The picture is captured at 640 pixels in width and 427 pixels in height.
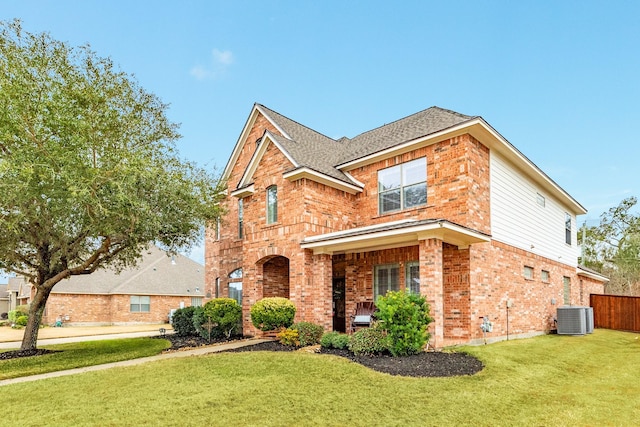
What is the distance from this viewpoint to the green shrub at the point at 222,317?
14.9 m

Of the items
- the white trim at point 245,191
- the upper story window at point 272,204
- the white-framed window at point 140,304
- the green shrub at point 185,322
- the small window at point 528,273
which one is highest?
the white trim at point 245,191

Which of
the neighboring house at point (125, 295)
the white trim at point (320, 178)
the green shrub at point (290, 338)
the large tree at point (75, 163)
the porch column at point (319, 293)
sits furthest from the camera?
the neighboring house at point (125, 295)

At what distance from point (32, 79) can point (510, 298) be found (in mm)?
14809

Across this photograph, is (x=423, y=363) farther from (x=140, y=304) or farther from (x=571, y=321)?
(x=140, y=304)

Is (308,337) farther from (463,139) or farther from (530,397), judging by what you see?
(463,139)

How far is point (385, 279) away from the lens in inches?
529

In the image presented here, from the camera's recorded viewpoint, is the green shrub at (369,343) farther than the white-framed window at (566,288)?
No

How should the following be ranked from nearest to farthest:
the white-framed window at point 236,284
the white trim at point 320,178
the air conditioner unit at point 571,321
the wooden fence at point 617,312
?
the white trim at point 320,178 → the air conditioner unit at point 571,321 → the white-framed window at point 236,284 → the wooden fence at point 617,312

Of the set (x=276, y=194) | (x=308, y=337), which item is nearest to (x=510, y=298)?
(x=308, y=337)

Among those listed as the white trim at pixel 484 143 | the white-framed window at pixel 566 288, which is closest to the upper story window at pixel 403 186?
the white trim at pixel 484 143

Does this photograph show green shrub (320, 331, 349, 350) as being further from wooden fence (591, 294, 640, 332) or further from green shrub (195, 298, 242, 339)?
wooden fence (591, 294, 640, 332)

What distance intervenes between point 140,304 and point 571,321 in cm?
2664

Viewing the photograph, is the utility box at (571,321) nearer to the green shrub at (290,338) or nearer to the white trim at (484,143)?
the white trim at (484,143)

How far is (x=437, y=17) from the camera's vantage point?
17188 mm
